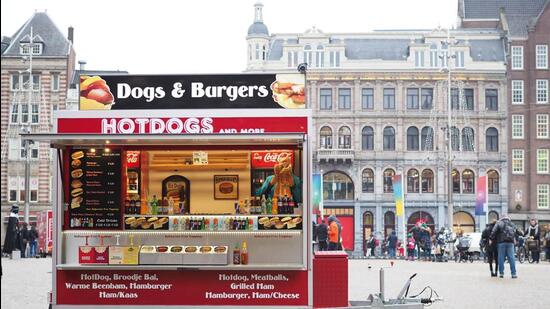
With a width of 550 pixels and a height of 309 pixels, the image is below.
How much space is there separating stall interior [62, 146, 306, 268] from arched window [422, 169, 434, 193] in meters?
63.0

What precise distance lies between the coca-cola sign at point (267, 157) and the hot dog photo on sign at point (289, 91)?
2.24 ft

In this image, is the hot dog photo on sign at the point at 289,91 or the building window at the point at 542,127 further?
the building window at the point at 542,127

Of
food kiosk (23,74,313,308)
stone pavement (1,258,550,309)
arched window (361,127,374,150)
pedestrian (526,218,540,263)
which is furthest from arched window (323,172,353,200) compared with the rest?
food kiosk (23,74,313,308)

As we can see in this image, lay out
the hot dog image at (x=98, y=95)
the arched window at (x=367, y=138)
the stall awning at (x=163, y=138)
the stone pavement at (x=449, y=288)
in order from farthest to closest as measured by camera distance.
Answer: the arched window at (x=367, y=138), the stone pavement at (x=449, y=288), the hot dog image at (x=98, y=95), the stall awning at (x=163, y=138)

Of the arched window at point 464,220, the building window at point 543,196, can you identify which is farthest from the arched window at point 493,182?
the building window at point 543,196

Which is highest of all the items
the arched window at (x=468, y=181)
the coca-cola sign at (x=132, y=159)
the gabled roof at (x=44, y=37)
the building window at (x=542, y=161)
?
the gabled roof at (x=44, y=37)

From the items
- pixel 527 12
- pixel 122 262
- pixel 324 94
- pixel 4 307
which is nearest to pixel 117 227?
pixel 122 262

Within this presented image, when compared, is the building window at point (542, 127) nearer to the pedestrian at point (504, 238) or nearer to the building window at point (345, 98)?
the building window at point (345, 98)

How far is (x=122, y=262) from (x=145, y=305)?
589mm

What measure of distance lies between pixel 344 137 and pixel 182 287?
62981mm

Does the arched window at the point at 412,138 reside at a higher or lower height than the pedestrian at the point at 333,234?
higher

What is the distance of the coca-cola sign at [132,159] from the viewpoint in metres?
12.4

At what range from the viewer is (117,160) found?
1225 cm

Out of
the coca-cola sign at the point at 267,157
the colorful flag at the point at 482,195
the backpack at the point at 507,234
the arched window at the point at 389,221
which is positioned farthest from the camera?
the arched window at the point at 389,221
